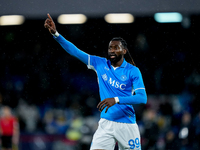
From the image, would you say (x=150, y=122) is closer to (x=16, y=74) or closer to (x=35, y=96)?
(x=35, y=96)

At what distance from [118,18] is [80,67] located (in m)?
3.94

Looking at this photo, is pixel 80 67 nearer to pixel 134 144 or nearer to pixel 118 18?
pixel 118 18

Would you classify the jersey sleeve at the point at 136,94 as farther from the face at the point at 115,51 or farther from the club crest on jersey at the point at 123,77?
the face at the point at 115,51

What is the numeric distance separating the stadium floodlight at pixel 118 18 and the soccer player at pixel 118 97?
34.2 ft

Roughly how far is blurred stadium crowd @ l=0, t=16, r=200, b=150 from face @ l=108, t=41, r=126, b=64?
9.49 metres

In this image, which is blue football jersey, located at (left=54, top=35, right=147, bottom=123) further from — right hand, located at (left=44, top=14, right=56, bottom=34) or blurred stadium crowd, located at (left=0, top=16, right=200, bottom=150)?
blurred stadium crowd, located at (left=0, top=16, right=200, bottom=150)

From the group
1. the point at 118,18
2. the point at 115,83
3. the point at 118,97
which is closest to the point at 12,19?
the point at 118,18

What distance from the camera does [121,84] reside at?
4.39 metres

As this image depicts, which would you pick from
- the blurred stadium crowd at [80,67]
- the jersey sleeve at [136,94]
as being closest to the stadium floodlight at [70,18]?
the blurred stadium crowd at [80,67]

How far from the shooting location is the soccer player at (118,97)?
4.24 meters

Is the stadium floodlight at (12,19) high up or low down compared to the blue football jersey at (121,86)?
→ up

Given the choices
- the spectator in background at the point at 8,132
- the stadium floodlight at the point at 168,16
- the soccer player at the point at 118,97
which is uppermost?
the stadium floodlight at the point at 168,16

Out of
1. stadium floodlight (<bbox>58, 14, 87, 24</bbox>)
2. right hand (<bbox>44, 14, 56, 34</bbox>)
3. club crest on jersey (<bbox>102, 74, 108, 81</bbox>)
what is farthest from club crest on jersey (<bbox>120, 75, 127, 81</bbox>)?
stadium floodlight (<bbox>58, 14, 87, 24</bbox>)

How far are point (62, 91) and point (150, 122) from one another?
7.74m
